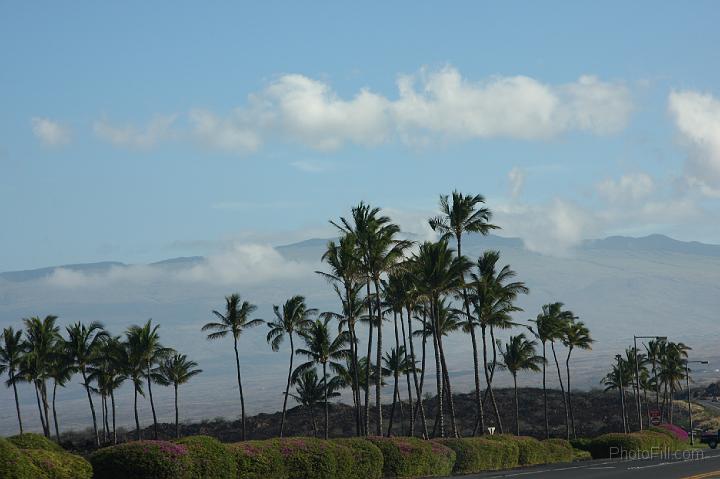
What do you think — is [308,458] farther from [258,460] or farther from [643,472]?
[643,472]

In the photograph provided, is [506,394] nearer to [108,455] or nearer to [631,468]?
[631,468]

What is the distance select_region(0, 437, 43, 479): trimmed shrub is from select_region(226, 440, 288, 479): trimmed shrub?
9.72 meters

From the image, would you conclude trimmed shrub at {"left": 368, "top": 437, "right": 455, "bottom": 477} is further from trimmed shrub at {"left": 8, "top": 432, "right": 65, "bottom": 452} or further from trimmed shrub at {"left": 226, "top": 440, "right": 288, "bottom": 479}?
trimmed shrub at {"left": 8, "top": 432, "right": 65, "bottom": 452}

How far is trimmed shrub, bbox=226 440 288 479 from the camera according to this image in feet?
145

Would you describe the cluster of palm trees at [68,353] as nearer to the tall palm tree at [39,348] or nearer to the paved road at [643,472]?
the tall palm tree at [39,348]

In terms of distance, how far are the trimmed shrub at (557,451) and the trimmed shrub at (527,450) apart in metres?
1.27

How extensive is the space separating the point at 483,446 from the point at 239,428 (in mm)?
90834

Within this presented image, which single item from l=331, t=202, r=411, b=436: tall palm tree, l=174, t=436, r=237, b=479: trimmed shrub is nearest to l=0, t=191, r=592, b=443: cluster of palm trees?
l=331, t=202, r=411, b=436: tall palm tree

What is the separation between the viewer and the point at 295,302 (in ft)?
324

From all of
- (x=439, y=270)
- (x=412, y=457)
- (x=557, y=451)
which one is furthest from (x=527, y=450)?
(x=412, y=457)

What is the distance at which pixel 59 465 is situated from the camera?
37438 millimetres

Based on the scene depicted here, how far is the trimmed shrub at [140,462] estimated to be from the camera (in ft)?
131

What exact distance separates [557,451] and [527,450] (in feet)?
21.8

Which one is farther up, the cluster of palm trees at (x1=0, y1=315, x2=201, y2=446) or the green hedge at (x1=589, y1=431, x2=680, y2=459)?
the cluster of palm trees at (x1=0, y1=315, x2=201, y2=446)
